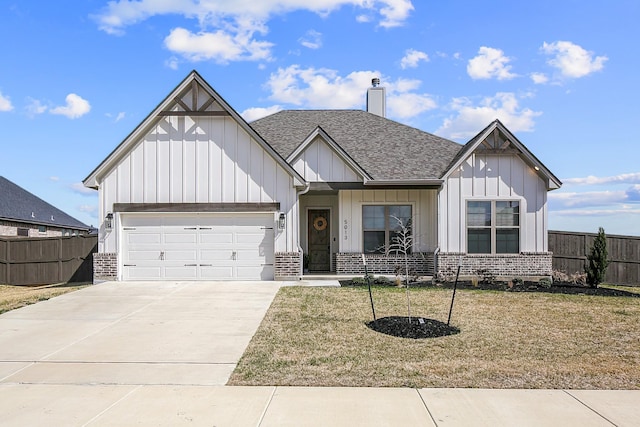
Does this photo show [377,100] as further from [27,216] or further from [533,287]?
[27,216]

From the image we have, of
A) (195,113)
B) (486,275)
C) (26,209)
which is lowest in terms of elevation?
(486,275)

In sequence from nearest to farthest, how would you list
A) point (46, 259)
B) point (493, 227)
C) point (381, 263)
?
point (493, 227) → point (381, 263) → point (46, 259)

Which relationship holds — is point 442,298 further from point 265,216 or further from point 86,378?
point 86,378

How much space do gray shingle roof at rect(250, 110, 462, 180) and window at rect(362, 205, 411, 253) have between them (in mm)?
1323

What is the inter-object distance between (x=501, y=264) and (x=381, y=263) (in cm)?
401

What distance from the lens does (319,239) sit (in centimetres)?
1881

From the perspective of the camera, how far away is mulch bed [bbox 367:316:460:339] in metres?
8.86

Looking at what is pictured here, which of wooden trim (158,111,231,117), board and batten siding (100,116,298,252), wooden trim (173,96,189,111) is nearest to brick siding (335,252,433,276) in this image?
board and batten siding (100,116,298,252)

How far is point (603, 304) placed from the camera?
12602 mm

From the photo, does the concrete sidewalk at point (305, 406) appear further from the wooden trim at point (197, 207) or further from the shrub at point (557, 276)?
the shrub at point (557, 276)

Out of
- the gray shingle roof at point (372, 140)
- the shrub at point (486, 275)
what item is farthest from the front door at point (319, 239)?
the shrub at point (486, 275)

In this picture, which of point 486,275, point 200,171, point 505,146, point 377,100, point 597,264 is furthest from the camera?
point 377,100

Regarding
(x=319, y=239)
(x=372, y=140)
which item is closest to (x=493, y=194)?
(x=372, y=140)

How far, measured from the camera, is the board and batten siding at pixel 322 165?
1694 centimetres
